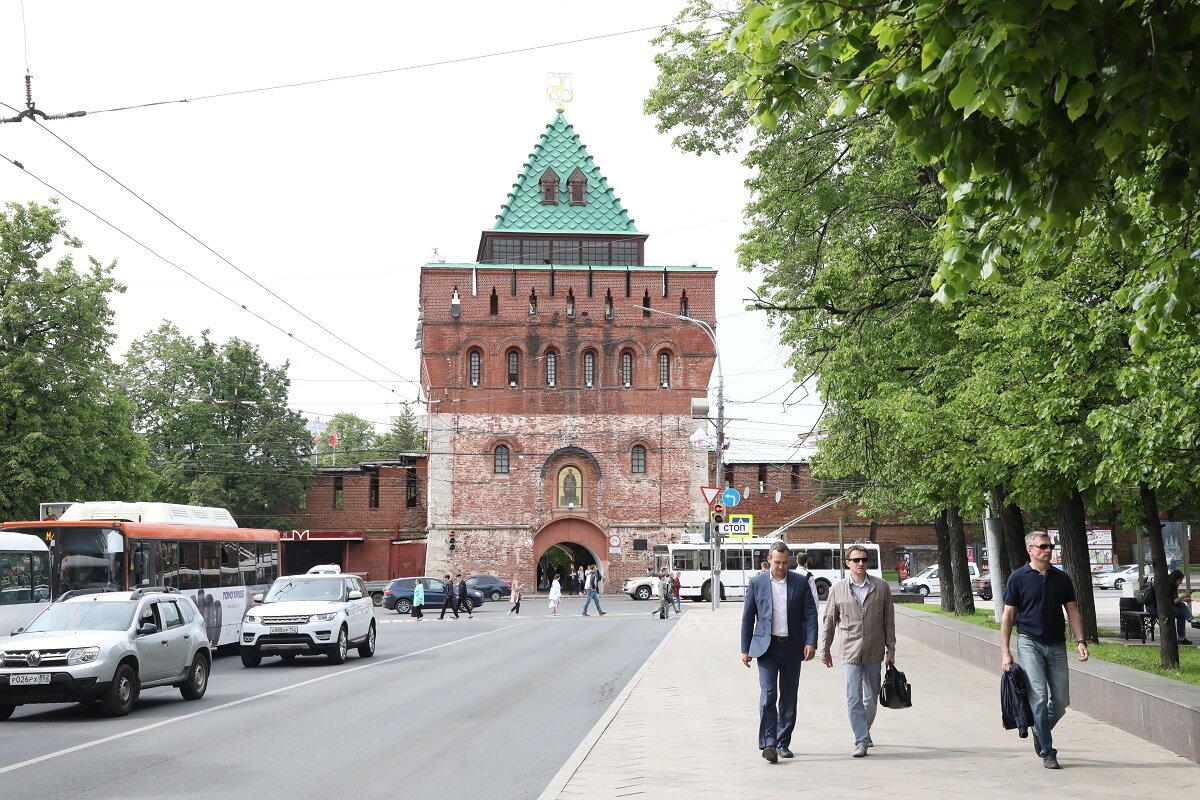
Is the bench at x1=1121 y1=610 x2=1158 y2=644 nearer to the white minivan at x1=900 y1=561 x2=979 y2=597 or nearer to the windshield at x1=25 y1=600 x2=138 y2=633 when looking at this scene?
the windshield at x1=25 y1=600 x2=138 y2=633

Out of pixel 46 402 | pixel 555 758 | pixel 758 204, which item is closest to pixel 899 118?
pixel 555 758

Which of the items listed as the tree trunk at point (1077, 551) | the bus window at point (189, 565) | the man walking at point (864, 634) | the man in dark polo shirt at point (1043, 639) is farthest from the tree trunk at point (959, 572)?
the man in dark polo shirt at point (1043, 639)

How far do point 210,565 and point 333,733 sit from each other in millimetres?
14328

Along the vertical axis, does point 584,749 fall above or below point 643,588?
below

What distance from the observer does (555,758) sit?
11.4 meters

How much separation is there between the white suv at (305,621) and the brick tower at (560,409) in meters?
38.7

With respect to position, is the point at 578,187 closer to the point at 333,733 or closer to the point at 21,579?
the point at 21,579

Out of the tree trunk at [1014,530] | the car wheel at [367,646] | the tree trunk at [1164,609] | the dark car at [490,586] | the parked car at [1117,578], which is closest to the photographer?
the tree trunk at [1164,609]

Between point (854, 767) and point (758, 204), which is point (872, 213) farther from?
point (854, 767)

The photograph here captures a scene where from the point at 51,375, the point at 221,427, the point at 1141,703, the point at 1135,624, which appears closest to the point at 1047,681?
the point at 1141,703

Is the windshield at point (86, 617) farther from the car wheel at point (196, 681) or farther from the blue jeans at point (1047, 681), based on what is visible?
the blue jeans at point (1047, 681)

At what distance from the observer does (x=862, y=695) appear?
10906 mm

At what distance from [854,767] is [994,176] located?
5284mm

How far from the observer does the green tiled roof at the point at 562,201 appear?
66.9 metres
